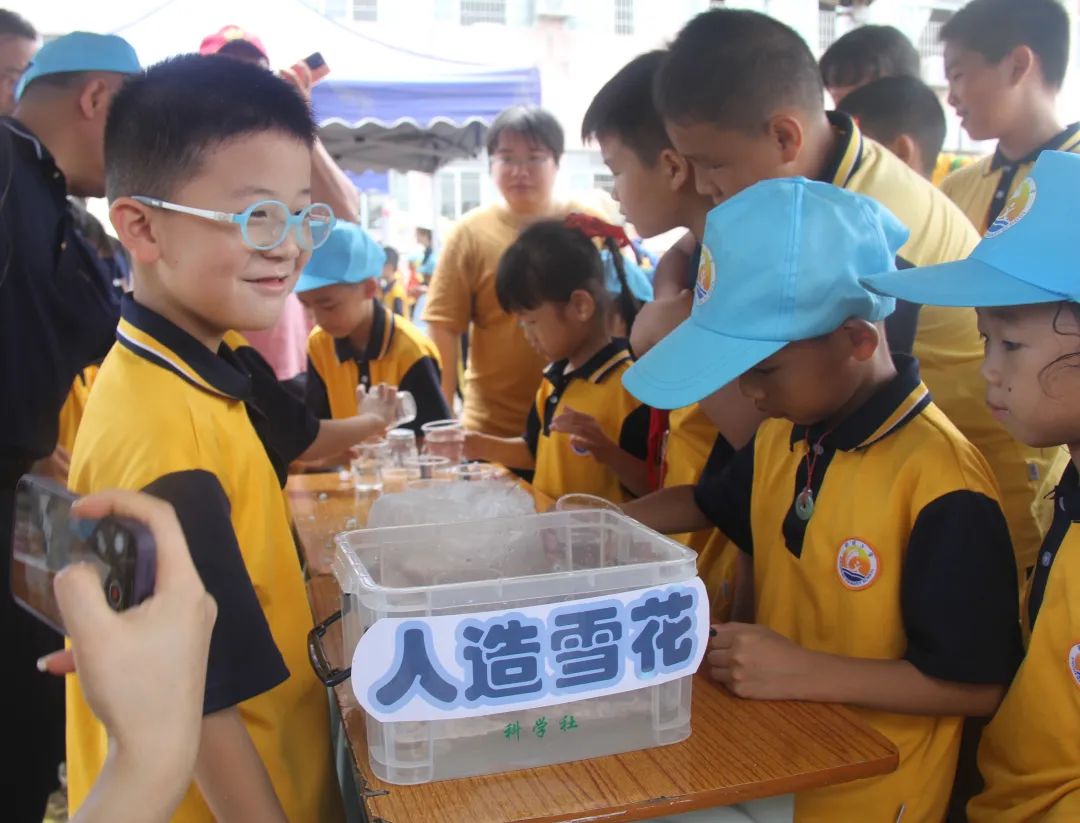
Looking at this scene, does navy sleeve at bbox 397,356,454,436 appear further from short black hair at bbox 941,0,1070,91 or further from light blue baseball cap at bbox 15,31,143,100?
short black hair at bbox 941,0,1070,91

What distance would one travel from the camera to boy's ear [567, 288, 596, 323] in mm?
2287

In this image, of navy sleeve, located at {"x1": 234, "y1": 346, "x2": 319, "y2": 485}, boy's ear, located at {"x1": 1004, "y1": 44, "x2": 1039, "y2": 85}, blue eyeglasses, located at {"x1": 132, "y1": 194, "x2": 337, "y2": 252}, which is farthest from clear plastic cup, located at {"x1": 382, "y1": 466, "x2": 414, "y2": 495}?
boy's ear, located at {"x1": 1004, "y1": 44, "x2": 1039, "y2": 85}

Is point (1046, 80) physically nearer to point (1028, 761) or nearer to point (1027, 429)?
point (1027, 429)

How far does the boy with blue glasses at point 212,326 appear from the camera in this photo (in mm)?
1013

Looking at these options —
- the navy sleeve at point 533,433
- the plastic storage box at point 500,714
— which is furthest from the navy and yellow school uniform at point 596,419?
the plastic storage box at point 500,714

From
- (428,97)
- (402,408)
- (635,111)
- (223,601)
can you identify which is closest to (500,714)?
(223,601)

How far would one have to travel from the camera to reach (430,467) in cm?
239

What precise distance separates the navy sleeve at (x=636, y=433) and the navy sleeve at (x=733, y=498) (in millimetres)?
669

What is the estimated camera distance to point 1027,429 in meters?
1.03

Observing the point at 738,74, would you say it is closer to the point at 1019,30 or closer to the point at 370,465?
the point at 1019,30

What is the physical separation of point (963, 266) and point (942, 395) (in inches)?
30.3

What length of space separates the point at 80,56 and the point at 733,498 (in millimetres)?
1750

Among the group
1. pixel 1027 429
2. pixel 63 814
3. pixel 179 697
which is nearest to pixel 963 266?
pixel 1027 429

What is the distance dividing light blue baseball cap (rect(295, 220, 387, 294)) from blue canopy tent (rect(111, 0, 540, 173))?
4.95 feet
